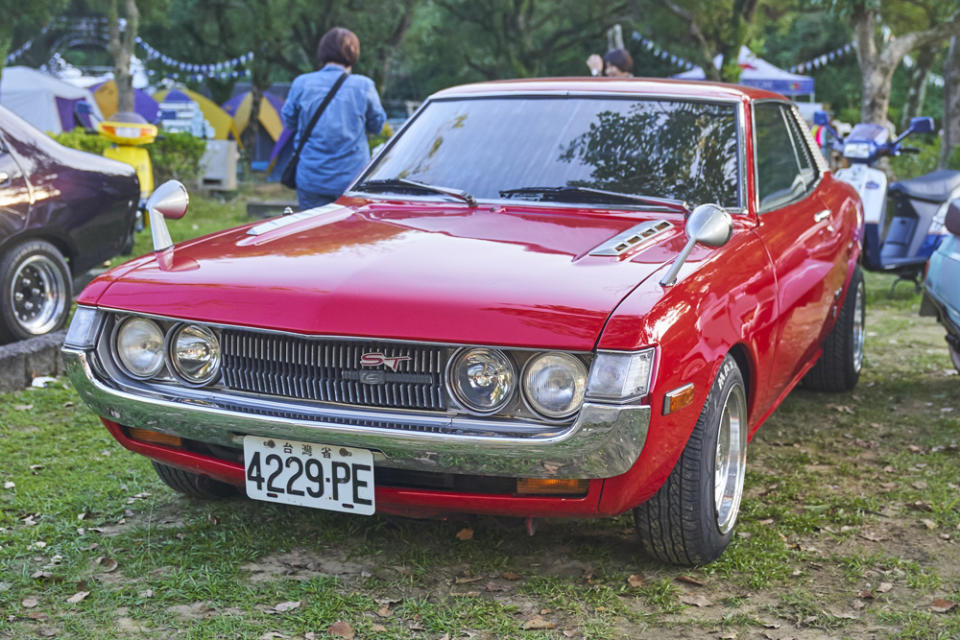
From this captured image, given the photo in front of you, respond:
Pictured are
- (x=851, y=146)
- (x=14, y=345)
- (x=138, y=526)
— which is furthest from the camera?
(x=851, y=146)

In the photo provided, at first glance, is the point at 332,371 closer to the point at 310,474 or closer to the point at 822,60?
the point at 310,474

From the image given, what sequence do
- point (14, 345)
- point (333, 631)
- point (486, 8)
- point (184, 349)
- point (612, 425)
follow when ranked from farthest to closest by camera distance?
point (486, 8) → point (14, 345) → point (184, 349) → point (333, 631) → point (612, 425)

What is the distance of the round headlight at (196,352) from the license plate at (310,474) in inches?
10.6

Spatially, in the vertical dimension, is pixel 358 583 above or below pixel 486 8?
below

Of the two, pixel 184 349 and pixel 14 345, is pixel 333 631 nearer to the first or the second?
pixel 184 349

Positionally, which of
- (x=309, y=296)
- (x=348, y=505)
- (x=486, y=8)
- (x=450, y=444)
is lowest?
(x=348, y=505)

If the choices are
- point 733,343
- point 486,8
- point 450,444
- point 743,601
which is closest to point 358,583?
point 450,444

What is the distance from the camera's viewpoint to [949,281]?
5645 mm

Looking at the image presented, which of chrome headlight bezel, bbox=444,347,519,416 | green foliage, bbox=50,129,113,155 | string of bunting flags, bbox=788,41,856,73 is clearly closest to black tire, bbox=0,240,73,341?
chrome headlight bezel, bbox=444,347,519,416

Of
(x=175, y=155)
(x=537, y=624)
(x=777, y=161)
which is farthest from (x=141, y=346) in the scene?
(x=175, y=155)

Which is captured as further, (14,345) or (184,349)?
(14,345)

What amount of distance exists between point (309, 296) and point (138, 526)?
1.38 m

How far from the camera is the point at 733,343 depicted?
3.53m

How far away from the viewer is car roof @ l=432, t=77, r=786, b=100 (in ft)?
15.0
